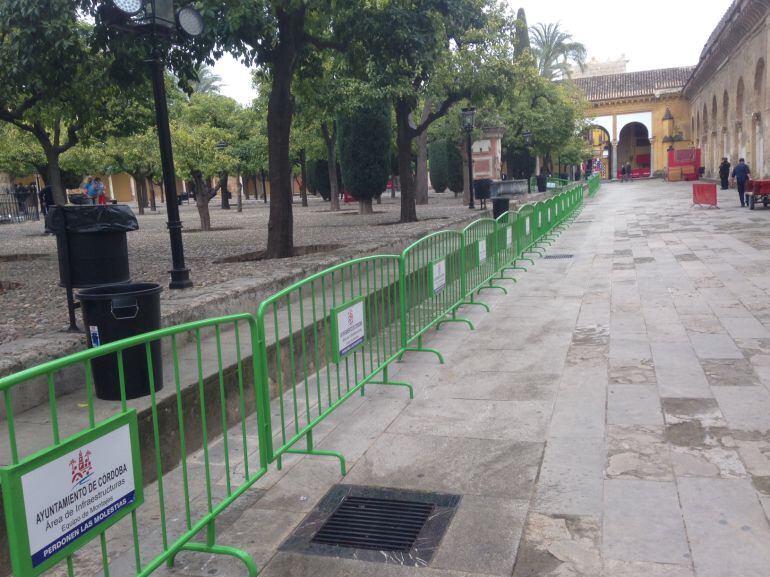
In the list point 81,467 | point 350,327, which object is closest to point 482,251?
point 350,327

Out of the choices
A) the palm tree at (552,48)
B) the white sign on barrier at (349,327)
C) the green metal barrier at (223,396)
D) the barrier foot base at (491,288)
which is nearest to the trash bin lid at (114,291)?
the green metal barrier at (223,396)

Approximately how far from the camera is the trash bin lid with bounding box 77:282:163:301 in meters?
4.81

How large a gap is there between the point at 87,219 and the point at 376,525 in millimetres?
4135

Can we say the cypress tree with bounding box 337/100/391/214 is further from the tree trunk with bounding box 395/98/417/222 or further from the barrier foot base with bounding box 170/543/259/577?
the barrier foot base with bounding box 170/543/259/577

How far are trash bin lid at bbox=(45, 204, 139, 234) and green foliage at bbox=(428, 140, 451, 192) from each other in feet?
107

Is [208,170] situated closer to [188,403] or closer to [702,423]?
[188,403]

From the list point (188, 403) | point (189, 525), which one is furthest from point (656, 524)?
point (188, 403)

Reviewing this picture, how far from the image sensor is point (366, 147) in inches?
915

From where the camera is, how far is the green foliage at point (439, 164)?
38.6 m

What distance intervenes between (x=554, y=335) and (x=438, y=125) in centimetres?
2554

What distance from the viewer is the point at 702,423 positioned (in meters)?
4.55

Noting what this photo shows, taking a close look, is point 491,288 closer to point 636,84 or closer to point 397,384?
point 397,384

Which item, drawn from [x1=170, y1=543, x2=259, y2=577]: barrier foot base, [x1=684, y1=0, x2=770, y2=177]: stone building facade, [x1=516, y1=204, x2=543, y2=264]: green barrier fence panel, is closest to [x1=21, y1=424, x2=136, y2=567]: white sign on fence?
[x1=170, y1=543, x2=259, y2=577]: barrier foot base

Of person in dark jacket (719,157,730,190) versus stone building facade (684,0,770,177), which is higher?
stone building facade (684,0,770,177)
